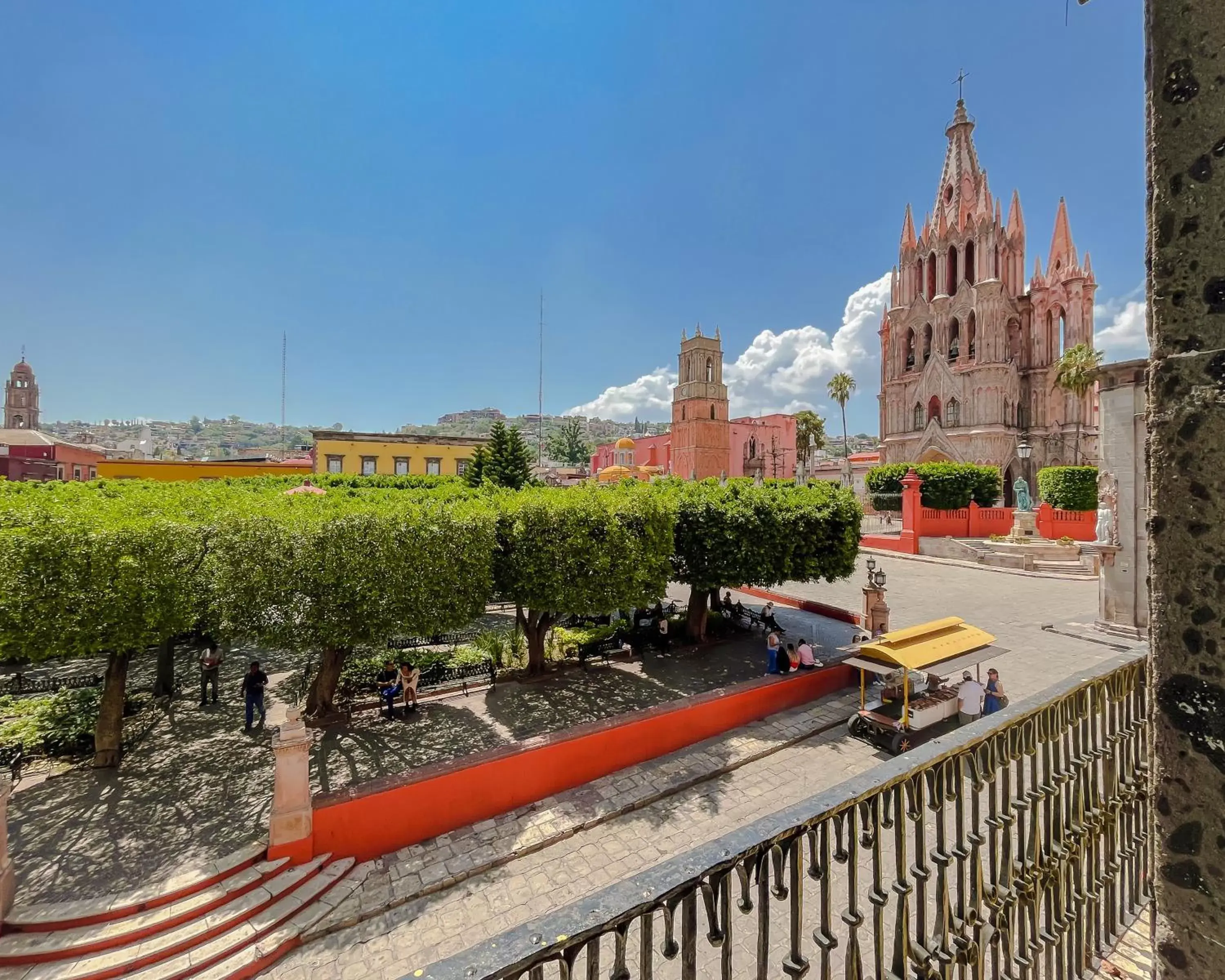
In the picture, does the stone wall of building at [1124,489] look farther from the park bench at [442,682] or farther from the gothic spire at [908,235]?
the gothic spire at [908,235]

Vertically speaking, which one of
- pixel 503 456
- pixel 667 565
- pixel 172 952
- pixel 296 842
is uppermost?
pixel 503 456

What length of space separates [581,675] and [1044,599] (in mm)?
19036

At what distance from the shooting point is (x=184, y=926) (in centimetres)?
668

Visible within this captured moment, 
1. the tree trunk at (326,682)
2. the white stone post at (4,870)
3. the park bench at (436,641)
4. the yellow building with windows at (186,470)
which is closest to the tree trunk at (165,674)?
the tree trunk at (326,682)

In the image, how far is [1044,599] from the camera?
2131 centimetres

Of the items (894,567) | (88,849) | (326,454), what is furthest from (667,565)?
(326,454)

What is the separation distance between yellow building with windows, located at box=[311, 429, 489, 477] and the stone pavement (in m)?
35.7

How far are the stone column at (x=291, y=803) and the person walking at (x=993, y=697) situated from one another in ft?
38.9

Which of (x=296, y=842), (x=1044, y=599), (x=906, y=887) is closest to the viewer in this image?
(x=906, y=887)

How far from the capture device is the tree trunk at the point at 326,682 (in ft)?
37.8

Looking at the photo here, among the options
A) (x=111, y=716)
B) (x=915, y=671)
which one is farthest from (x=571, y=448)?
(x=111, y=716)

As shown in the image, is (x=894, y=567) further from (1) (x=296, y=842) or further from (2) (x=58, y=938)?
(2) (x=58, y=938)

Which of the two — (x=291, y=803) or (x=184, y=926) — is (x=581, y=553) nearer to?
(x=291, y=803)

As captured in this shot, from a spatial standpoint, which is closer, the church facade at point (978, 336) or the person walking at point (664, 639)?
the person walking at point (664, 639)
